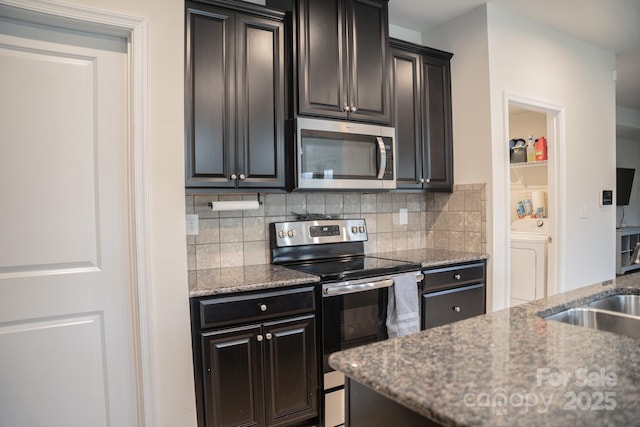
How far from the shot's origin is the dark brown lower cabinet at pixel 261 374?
185cm

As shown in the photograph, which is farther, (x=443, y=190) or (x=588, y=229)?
(x=588, y=229)

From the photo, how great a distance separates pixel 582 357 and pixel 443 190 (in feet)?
7.54

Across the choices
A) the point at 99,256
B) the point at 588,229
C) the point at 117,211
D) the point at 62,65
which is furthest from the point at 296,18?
the point at 588,229

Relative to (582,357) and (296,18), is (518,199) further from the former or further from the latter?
(582,357)

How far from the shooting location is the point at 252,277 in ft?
6.85

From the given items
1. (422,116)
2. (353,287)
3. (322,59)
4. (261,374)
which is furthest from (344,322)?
(422,116)

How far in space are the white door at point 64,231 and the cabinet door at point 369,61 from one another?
4.38 ft

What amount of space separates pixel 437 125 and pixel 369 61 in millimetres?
822

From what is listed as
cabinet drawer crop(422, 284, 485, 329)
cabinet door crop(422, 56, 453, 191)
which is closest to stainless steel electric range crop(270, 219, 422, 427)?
cabinet drawer crop(422, 284, 485, 329)

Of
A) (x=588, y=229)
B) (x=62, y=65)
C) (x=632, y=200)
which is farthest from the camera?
(x=632, y=200)

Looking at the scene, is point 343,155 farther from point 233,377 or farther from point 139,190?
point 233,377

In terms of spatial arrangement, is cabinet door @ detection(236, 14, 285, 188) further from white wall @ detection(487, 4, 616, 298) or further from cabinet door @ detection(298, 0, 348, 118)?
white wall @ detection(487, 4, 616, 298)

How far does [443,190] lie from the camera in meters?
3.11

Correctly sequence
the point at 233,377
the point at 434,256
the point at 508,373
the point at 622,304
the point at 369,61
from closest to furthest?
the point at 508,373
the point at 622,304
the point at 233,377
the point at 369,61
the point at 434,256
